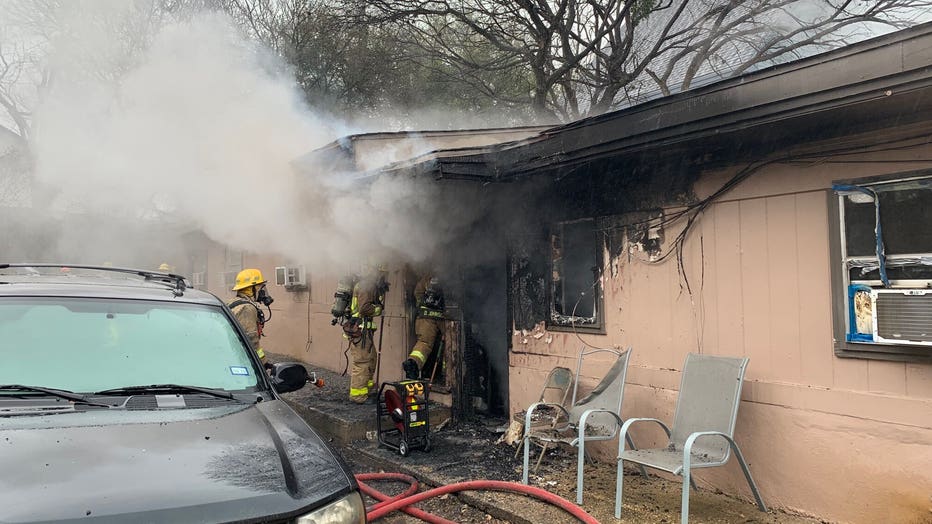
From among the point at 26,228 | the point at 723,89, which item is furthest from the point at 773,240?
the point at 26,228

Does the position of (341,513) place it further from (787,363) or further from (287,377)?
(787,363)

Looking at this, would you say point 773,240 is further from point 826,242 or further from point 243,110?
point 243,110

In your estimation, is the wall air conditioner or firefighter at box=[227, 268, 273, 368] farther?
firefighter at box=[227, 268, 273, 368]

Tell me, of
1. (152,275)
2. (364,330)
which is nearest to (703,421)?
(152,275)

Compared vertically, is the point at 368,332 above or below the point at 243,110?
below

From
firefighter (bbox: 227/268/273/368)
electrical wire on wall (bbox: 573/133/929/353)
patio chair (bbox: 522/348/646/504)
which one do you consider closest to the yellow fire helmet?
firefighter (bbox: 227/268/273/368)

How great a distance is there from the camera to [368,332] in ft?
26.4

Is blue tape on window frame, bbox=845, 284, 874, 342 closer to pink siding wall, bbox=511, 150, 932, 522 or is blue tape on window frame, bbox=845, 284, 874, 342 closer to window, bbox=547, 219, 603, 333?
pink siding wall, bbox=511, 150, 932, 522

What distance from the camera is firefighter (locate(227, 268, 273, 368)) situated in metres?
6.46

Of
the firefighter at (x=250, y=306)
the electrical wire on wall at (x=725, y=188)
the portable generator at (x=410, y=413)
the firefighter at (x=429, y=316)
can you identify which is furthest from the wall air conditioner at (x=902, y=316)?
the firefighter at (x=250, y=306)

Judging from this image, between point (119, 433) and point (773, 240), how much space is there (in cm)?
444

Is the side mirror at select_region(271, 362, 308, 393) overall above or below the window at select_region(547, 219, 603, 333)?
below

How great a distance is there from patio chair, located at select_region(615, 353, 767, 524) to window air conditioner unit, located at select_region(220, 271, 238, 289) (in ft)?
41.2

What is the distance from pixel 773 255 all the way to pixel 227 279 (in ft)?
45.1
